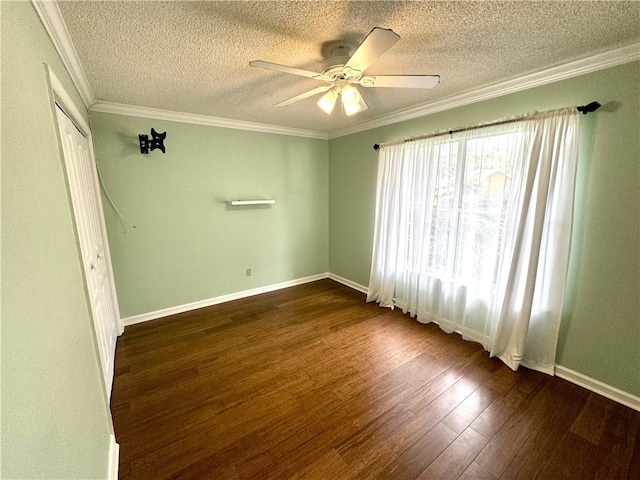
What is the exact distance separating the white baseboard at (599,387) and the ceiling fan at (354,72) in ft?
7.84

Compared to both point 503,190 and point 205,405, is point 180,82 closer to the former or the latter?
point 205,405

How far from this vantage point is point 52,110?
3.77ft

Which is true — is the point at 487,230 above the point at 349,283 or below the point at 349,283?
above

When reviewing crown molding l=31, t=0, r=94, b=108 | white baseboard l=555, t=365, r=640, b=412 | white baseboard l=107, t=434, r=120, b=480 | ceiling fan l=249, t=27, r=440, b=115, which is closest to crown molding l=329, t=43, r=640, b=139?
ceiling fan l=249, t=27, r=440, b=115

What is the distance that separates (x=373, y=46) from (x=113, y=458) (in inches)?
98.4

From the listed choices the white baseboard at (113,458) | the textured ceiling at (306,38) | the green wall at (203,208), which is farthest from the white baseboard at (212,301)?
the textured ceiling at (306,38)

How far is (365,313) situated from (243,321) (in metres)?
1.45

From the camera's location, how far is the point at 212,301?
3.39 metres

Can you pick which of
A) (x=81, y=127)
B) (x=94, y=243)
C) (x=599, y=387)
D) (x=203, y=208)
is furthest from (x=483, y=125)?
(x=94, y=243)

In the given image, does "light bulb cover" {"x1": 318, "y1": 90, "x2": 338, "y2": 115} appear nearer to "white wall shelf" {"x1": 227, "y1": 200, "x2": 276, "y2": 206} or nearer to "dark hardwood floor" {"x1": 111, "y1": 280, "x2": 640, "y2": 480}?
"white wall shelf" {"x1": 227, "y1": 200, "x2": 276, "y2": 206}

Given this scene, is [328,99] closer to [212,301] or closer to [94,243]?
[94,243]

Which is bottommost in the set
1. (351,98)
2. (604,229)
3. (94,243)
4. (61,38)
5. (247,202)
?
(94,243)

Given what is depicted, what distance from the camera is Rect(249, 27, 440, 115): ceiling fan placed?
1.21m

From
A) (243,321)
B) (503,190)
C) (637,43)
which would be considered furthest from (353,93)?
(243,321)
